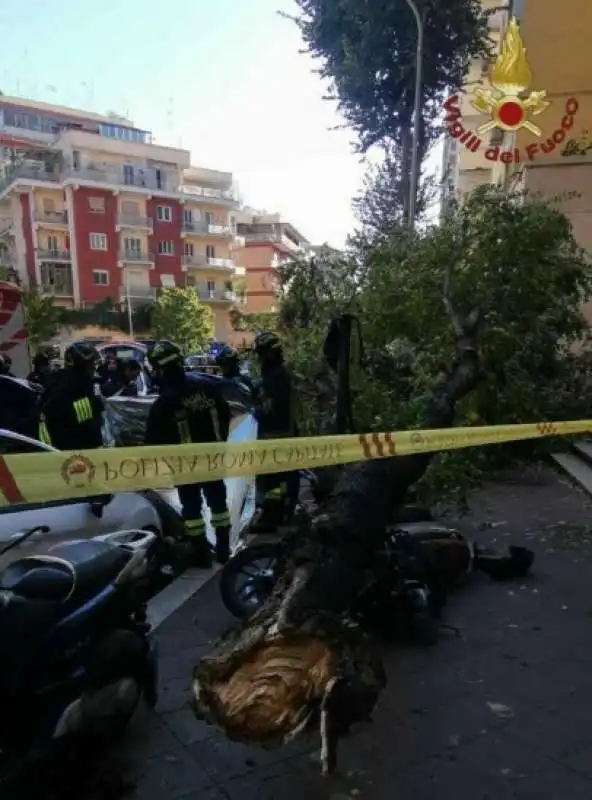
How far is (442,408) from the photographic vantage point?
425 cm

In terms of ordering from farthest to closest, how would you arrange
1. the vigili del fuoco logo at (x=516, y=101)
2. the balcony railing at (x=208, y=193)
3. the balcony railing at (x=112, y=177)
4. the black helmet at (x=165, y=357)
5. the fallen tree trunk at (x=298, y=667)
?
the balcony railing at (x=208, y=193) → the balcony railing at (x=112, y=177) → the vigili del fuoco logo at (x=516, y=101) → the black helmet at (x=165, y=357) → the fallen tree trunk at (x=298, y=667)

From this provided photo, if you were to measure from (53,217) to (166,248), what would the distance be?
371 inches

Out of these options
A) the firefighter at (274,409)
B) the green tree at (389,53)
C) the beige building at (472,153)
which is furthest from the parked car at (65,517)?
the beige building at (472,153)

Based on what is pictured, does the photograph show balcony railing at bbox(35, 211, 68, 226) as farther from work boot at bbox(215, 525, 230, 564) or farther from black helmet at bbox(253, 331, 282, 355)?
work boot at bbox(215, 525, 230, 564)

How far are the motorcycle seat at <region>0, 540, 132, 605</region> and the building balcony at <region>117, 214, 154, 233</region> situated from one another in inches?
2139

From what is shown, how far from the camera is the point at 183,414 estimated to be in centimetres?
516

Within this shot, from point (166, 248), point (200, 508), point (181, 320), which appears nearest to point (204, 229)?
point (166, 248)

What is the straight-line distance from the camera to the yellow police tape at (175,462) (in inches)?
83.7

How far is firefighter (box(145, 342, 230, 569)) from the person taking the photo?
16.8 ft

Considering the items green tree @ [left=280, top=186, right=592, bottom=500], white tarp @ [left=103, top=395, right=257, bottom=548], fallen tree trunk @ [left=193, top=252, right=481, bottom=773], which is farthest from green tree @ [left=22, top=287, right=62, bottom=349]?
fallen tree trunk @ [left=193, top=252, right=481, bottom=773]

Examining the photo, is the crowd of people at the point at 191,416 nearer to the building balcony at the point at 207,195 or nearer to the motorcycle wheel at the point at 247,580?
the motorcycle wheel at the point at 247,580

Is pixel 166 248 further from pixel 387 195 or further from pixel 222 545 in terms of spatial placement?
pixel 222 545

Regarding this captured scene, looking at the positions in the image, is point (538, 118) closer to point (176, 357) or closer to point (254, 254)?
point (176, 357)

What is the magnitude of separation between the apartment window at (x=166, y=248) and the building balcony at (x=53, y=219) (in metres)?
7.84
